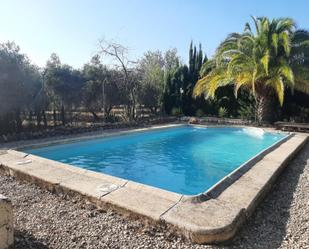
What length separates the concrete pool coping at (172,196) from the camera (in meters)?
3.35

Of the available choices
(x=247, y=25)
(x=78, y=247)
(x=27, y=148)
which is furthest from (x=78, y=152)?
(x=247, y=25)

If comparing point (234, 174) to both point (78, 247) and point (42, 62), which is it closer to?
point (78, 247)

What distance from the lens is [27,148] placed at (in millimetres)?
8438

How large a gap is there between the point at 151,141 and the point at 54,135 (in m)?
4.03

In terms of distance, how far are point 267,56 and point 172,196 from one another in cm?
1031

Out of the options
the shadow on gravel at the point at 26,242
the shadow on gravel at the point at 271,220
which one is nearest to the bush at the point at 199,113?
the shadow on gravel at the point at 271,220

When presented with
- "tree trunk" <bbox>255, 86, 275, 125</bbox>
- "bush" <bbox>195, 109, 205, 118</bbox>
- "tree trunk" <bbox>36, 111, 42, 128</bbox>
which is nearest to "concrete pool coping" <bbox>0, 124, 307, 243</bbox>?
"tree trunk" <bbox>36, 111, 42, 128</bbox>

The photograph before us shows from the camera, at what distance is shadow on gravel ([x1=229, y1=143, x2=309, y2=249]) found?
10.6 feet

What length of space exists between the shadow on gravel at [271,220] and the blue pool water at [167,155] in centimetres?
172

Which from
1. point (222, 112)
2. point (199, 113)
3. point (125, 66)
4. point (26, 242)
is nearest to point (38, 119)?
point (125, 66)

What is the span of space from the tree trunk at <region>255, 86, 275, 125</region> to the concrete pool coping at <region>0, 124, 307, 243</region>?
9.04m

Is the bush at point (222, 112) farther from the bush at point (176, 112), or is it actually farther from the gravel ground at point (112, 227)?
the gravel ground at point (112, 227)

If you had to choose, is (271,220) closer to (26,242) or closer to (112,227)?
(112,227)

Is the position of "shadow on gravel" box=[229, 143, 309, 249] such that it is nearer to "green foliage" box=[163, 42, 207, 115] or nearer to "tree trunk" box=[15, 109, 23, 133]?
"tree trunk" box=[15, 109, 23, 133]
